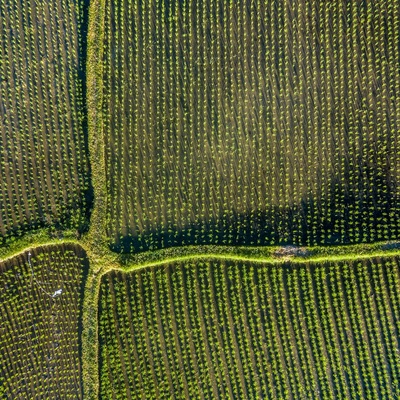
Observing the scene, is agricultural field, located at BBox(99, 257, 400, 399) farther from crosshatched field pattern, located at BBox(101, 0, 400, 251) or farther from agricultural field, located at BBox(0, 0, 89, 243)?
agricultural field, located at BBox(0, 0, 89, 243)

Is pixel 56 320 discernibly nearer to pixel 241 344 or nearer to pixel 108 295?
pixel 108 295

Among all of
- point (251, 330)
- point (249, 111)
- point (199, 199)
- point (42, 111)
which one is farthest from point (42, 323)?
point (249, 111)

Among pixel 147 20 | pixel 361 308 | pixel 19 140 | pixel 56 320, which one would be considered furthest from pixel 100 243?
pixel 361 308

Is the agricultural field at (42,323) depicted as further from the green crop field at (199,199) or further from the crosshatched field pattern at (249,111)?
the crosshatched field pattern at (249,111)

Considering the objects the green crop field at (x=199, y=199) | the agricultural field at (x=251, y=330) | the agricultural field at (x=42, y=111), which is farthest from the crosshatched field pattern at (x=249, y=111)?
the agricultural field at (x=251, y=330)

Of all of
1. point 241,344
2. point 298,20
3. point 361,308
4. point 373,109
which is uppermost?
point 298,20

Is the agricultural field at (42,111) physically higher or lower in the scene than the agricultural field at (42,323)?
higher

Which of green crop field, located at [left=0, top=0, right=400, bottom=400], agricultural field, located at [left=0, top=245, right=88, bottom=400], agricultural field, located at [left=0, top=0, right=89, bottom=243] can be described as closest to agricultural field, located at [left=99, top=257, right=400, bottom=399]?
green crop field, located at [left=0, top=0, right=400, bottom=400]
